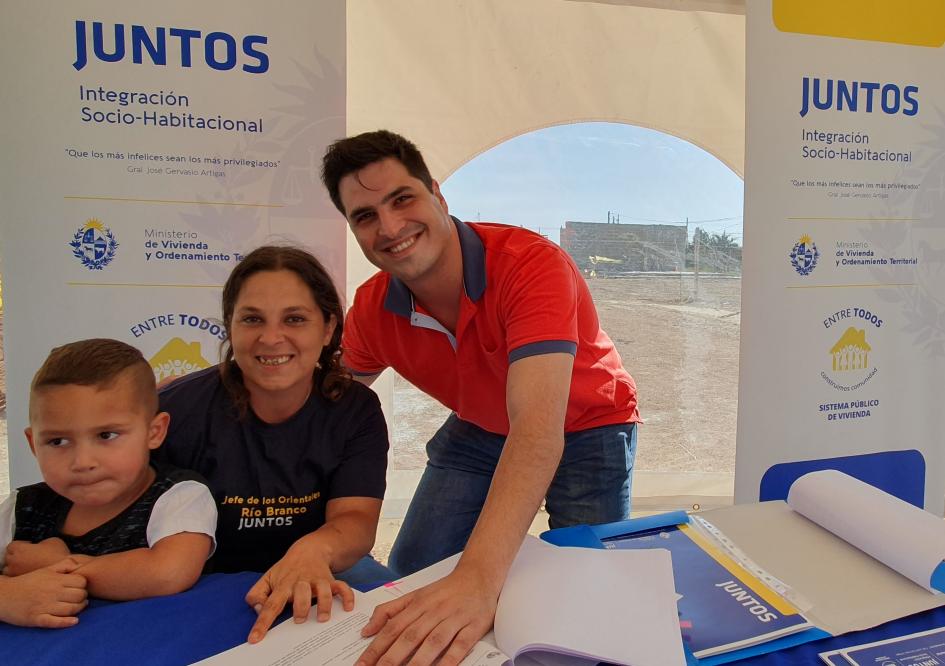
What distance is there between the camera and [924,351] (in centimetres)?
261

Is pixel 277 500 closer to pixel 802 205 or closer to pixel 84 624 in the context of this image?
pixel 84 624

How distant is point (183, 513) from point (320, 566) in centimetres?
28

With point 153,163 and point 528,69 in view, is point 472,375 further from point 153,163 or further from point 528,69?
point 528,69

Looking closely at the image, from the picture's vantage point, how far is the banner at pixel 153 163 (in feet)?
6.02

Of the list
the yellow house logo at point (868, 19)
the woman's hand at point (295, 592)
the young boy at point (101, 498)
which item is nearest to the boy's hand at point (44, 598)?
the young boy at point (101, 498)

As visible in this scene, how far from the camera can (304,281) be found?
137 cm

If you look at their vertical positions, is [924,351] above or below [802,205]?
below

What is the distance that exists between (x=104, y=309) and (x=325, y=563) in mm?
1326

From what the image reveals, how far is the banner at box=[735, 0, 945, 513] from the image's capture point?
92.0 inches

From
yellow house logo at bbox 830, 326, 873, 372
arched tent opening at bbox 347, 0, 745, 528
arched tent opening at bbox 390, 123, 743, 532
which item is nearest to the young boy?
arched tent opening at bbox 347, 0, 745, 528

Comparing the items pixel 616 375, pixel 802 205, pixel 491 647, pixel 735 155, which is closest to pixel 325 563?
pixel 491 647

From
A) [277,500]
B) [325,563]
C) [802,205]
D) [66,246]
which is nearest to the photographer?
[325,563]

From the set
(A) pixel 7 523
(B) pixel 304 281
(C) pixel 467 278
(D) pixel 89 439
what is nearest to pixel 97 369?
(D) pixel 89 439

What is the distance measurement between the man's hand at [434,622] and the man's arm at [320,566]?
115mm
